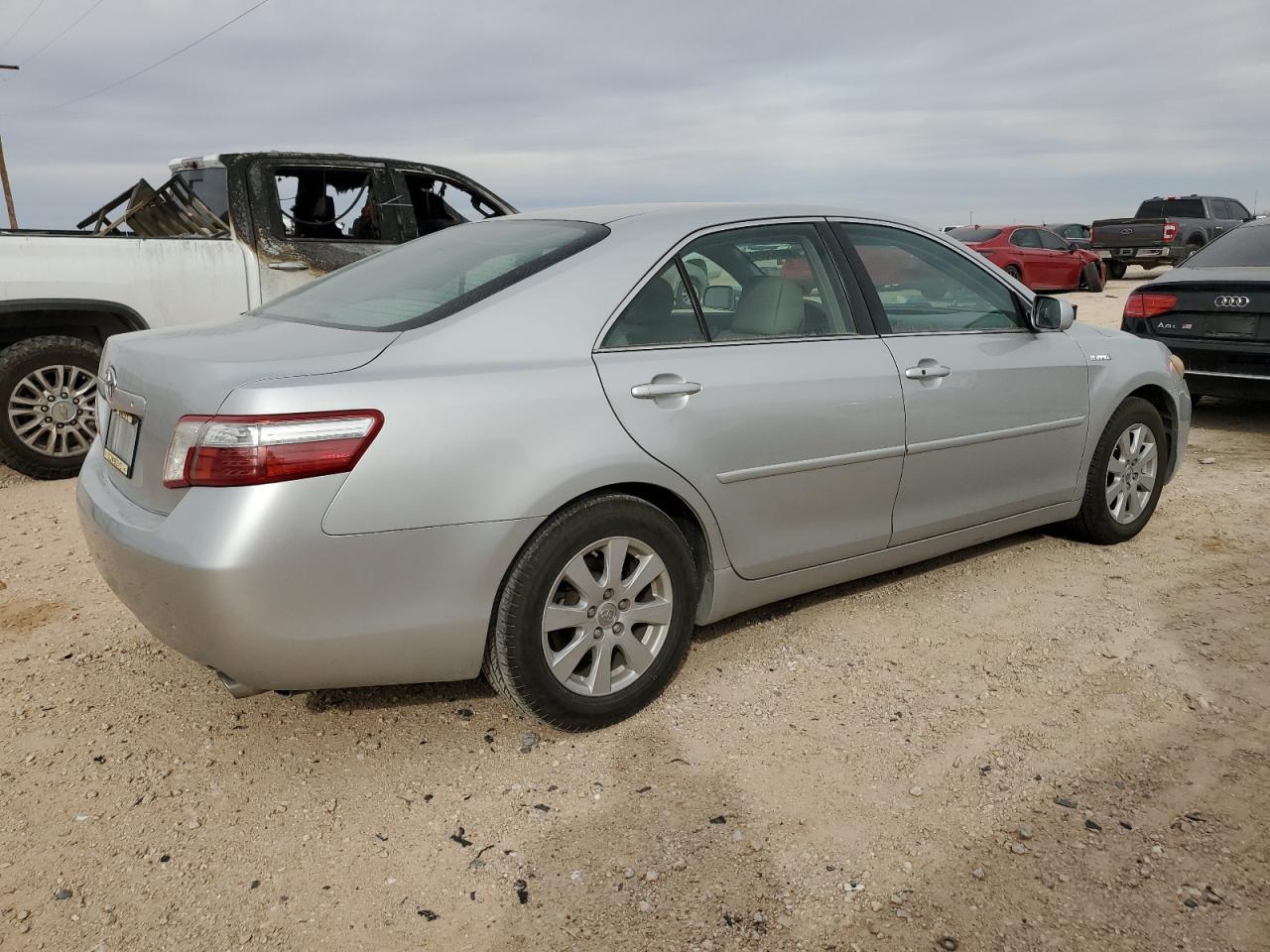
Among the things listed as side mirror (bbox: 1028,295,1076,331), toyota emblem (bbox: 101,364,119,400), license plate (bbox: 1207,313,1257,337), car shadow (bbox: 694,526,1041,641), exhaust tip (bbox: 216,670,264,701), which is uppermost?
side mirror (bbox: 1028,295,1076,331)

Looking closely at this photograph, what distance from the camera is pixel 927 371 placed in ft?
12.7

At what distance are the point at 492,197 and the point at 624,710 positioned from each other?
5.09 m

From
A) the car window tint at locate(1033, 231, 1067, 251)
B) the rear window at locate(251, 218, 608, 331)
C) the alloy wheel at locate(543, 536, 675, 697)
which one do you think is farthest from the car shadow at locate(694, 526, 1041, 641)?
the car window tint at locate(1033, 231, 1067, 251)

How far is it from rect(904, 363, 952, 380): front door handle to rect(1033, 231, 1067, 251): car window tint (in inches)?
748

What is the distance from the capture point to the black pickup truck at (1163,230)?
76.8ft

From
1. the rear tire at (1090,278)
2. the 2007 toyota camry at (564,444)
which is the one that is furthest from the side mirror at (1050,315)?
the rear tire at (1090,278)

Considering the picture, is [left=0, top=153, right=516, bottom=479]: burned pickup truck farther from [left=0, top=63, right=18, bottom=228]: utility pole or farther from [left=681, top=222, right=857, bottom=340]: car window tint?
[left=0, top=63, right=18, bottom=228]: utility pole

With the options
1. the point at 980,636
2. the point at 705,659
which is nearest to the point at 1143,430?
the point at 980,636

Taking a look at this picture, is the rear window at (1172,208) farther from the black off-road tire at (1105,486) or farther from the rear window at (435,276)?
the rear window at (435,276)

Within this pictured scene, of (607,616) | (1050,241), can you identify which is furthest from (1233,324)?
(1050,241)

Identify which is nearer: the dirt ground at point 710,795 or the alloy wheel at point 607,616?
the dirt ground at point 710,795

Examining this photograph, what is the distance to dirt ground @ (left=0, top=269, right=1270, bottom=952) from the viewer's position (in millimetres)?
2398

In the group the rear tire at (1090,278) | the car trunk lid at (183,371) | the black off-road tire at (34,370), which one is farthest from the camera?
the rear tire at (1090,278)

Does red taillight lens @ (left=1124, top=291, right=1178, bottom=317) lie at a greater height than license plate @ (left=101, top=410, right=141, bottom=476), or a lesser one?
greater
